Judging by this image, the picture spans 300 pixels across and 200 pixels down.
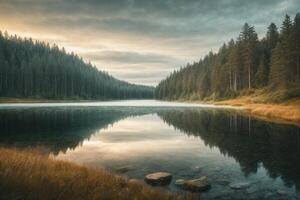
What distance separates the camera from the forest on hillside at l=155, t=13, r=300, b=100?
7194 centimetres

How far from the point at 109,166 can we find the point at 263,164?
872cm

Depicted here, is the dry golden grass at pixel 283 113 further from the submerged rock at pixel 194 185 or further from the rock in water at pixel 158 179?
the rock in water at pixel 158 179

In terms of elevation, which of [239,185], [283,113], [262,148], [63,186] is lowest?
[239,185]

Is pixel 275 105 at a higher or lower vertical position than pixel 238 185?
higher

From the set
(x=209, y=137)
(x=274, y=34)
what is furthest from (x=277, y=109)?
(x=274, y=34)

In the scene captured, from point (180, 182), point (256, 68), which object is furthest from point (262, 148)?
point (256, 68)

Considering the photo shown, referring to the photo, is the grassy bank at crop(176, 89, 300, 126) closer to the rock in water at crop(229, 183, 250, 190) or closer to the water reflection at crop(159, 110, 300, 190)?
the water reflection at crop(159, 110, 300, 190)

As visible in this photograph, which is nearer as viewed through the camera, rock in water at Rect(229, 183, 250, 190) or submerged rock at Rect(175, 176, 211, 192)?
submerged rock at Rect(175, 176, 211, 192)

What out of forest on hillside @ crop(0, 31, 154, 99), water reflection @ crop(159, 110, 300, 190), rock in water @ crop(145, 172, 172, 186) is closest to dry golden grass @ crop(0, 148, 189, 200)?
rock in water @ crop(145, 172, 172, 186)

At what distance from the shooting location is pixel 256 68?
98938 millimetres

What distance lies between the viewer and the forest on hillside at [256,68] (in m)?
71.9

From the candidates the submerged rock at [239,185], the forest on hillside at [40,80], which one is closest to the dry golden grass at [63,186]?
the submerged rock at [239,185]

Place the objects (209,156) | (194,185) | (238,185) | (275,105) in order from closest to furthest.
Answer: (194,185) → (238,185) → (209,156) → (275,105)

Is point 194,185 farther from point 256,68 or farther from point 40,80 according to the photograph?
point 40,80
